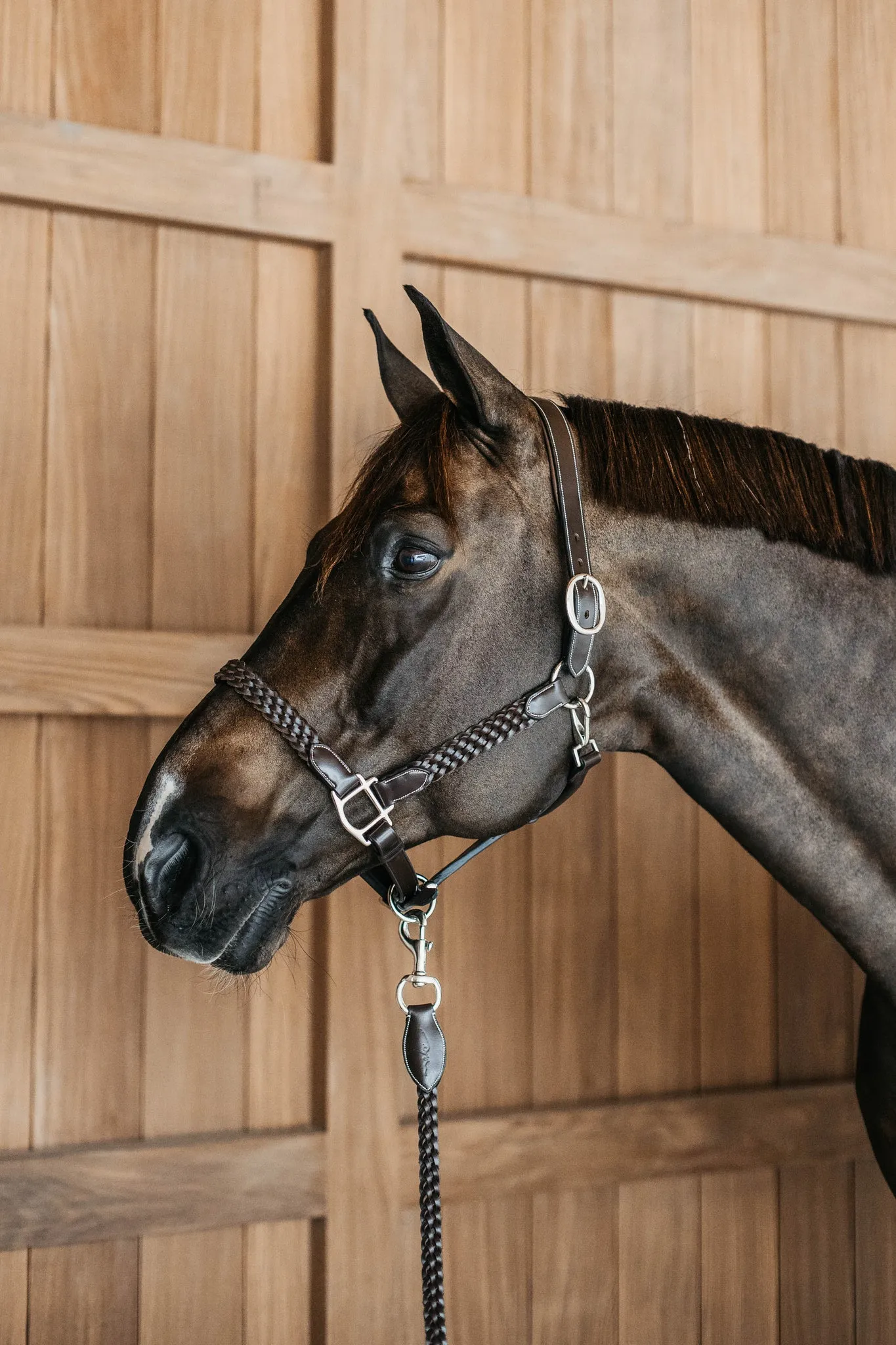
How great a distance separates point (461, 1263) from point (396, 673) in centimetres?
103

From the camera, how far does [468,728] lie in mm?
1122

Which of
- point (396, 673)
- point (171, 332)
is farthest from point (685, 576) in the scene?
point (171, 332)

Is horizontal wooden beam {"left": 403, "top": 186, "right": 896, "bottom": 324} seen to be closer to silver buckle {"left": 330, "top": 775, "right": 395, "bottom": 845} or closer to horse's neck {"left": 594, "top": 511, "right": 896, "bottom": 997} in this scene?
horse's neck {"left": 594, "top": 511, "right": 896, "bottom": 997}

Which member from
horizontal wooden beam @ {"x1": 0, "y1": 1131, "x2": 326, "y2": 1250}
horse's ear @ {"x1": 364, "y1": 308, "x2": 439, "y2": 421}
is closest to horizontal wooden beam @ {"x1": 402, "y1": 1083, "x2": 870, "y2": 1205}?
horizontal wooden beam @ {"x1": 0, "y1": 1131, "x2": 326, "y2": 1250}

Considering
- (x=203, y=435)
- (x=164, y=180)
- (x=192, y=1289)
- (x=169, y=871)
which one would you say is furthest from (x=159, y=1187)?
(x=164, y=180)

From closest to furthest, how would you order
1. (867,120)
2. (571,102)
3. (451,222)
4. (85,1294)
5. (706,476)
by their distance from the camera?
1. (706,476)
2. (85,1294)
3. (451,222)
4. (571,102)
5. (867,120)

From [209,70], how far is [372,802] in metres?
1.16

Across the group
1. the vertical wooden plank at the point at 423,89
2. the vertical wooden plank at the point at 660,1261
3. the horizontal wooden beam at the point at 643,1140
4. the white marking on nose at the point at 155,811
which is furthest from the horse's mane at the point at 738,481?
the vertical wooden plank at the point at 660,1261

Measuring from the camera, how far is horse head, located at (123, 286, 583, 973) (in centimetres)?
109

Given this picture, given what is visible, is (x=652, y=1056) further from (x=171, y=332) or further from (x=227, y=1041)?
(x=171, y=332)

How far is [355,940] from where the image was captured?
1.62 m

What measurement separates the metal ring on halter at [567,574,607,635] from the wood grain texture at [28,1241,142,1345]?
3.46 ft

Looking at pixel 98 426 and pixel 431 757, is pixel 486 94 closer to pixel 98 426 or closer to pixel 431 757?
pixel 98 426

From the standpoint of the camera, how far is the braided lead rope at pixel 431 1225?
1.09m
